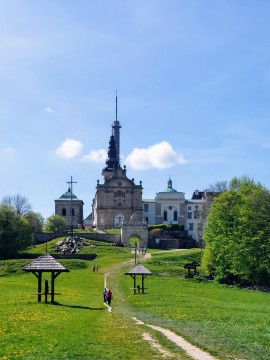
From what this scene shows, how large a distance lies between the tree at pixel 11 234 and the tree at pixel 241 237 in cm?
3261

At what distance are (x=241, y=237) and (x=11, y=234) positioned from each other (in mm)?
39285

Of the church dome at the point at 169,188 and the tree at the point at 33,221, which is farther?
the church dome at the point at 169,188

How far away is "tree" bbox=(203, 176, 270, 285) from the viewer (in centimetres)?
5766

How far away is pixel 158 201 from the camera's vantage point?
5172 inches

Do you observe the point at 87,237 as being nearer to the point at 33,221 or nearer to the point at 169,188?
the point at 33,221

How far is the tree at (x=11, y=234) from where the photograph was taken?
271ft

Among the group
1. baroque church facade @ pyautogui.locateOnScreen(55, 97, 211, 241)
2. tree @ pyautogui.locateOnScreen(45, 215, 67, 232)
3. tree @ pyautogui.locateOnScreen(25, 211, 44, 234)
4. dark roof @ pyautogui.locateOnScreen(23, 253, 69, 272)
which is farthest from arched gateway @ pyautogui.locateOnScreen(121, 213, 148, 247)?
dark roof @ pyautogui.locateOnScreen(23, 253, 69, 272)

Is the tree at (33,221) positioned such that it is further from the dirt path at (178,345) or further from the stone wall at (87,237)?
the dirt path at (178,345)

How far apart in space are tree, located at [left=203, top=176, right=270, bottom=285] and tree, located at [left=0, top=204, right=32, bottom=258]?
32.6 metres

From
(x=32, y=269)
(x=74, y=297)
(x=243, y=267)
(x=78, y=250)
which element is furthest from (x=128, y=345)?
(x=78, y=250)

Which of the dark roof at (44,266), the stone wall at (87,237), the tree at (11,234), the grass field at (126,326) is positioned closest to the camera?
the grass field at (126,326)

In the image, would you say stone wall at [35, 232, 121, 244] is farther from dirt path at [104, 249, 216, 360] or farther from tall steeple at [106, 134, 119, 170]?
dirt path at [104, 249, 216, 360]

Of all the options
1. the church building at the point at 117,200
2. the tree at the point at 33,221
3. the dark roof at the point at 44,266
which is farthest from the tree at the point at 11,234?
the dark roof at the point at 44,266

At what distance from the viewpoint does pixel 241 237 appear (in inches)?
2384
